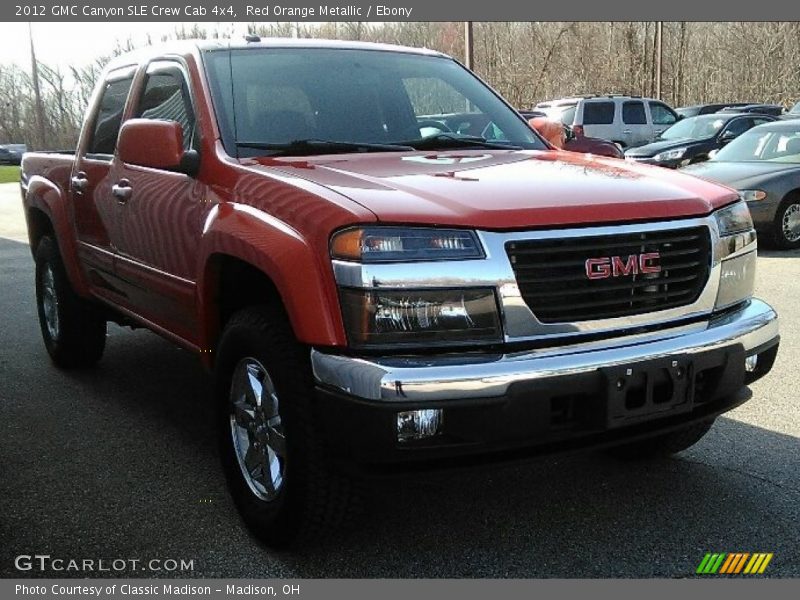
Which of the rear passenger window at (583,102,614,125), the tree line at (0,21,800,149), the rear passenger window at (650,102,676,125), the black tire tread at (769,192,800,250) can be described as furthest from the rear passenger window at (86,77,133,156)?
the tree line at (0,21,800,149)

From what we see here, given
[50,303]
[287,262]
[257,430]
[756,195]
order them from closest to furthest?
[287,262] → [257,430] → [50,303] → [756,195]

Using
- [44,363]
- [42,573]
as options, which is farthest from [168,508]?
[44,363]

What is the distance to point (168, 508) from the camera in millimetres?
3463

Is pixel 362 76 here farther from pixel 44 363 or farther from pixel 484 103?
pixel 44 363

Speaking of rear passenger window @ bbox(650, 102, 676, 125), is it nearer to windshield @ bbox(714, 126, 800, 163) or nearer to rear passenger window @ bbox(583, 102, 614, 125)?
rear passenger window @ bbox(583, 102, 614, 125)

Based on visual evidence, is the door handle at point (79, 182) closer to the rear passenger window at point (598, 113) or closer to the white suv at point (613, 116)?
the white suv at point (613, 116)

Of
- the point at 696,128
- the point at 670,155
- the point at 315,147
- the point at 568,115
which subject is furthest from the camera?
the point at 568,115

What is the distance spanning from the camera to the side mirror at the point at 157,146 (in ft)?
11.2

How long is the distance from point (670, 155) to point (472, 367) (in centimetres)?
1378

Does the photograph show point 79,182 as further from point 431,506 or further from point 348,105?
point 431,506

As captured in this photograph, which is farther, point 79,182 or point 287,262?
point 79,182

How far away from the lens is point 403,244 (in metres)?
2.63

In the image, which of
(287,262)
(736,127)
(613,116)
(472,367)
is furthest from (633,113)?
(472,367)
